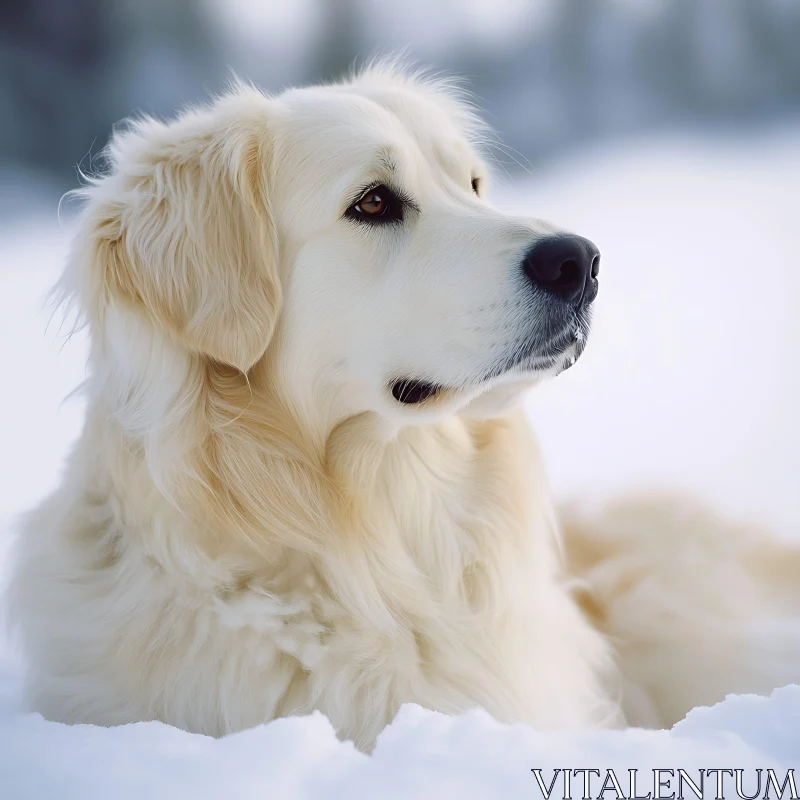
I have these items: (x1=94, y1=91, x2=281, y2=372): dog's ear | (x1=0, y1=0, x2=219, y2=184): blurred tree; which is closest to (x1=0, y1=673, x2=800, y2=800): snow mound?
(x1=94, y1=91, x2=281, y2=372): dog's ear

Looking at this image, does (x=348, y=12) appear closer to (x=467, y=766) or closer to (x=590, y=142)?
(x=590, y=142)

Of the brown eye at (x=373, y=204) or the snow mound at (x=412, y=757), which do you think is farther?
the brown eye at (x=373, y=204)

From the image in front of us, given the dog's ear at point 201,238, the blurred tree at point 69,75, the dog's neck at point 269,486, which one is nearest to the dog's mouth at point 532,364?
the dog's neck at point 269,486

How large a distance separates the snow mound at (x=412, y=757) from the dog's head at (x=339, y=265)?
722 millimetres

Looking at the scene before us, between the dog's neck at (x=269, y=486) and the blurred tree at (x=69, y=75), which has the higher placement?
the blurred tree at (x=69, y=75)

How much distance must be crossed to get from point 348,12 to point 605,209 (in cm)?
218

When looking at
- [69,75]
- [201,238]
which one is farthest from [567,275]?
[69,75]

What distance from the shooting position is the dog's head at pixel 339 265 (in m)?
1.74

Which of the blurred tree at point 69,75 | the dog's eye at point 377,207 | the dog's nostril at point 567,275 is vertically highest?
the blurred tree at point 69,75

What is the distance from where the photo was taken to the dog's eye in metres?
1.88

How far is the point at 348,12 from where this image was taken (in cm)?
536

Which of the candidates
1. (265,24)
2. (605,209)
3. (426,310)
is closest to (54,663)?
(426,310)

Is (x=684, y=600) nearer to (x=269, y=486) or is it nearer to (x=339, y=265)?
(x=269, y=486)

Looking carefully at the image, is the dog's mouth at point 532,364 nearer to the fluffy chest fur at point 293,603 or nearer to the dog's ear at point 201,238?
the fluffy chest fur at point 293,603
